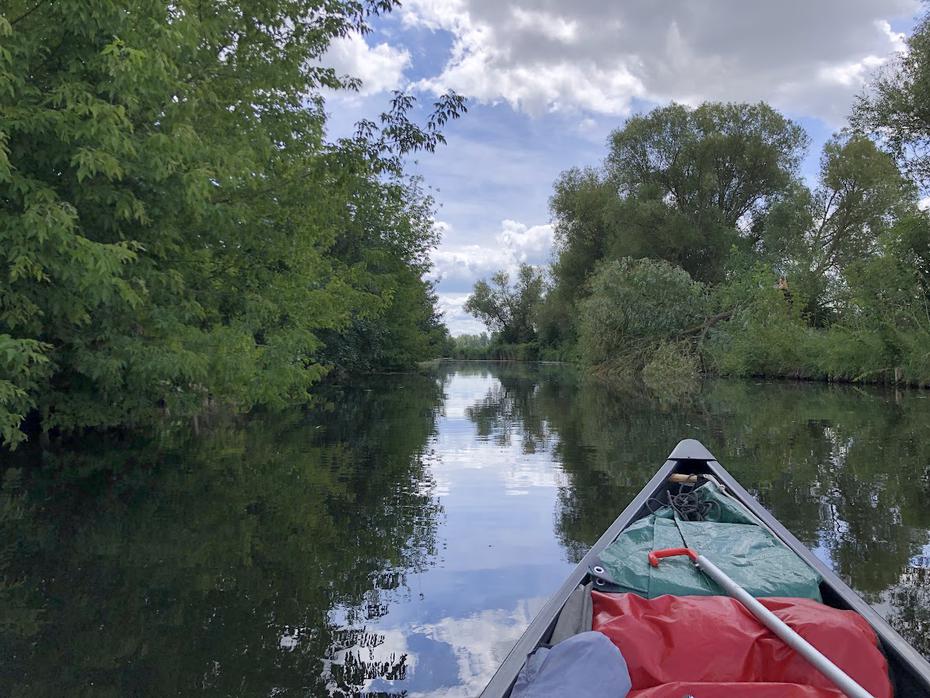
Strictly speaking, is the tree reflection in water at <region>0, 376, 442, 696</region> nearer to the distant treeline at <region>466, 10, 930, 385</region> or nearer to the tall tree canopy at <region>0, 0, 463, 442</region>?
the tall tree canopy at <region>0, 0, 463, 442</region>

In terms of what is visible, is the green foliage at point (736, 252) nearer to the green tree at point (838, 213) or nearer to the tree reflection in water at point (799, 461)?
the green tree at point (838, 213)

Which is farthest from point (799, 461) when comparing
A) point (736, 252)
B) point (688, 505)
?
point (736, 252)

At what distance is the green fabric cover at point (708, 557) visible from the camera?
2.93 meters

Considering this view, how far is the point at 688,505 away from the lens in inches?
178

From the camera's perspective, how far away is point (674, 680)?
7.12 ft

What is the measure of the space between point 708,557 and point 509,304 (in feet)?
226

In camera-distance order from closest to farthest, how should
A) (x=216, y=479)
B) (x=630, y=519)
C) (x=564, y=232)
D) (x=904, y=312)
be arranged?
(x=630, y=519)
(x=216, y=479)
(x=904, y=312)
(x=564, y=232)

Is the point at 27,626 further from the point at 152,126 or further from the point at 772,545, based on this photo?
the point at 152,126

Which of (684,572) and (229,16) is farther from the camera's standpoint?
(229,16)

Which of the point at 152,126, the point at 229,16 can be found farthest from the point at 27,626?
the point at 229,16

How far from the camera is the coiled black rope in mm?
4409

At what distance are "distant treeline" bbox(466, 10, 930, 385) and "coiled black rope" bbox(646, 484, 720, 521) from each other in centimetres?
1540

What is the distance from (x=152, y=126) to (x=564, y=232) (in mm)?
33703

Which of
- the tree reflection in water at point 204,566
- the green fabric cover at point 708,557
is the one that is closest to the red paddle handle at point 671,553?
the green fabric cover at point 708,557
